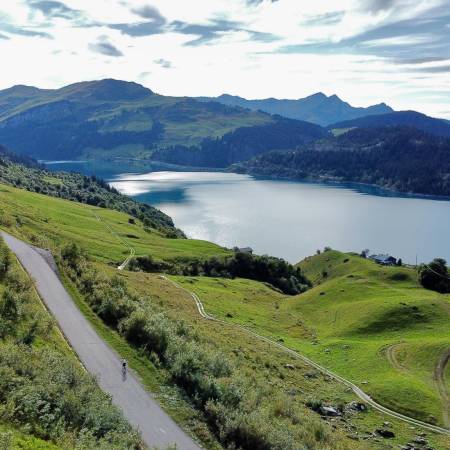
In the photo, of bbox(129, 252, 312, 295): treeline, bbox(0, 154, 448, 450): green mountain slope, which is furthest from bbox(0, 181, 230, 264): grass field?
bbox(0, 154, 448, 450): green mountain slope

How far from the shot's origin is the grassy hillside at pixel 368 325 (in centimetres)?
5338

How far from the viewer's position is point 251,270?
461 ft

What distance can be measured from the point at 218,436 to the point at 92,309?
20.0 meters

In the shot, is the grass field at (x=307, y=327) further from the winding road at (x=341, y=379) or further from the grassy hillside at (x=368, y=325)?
the winding road at (x=341, y=379)

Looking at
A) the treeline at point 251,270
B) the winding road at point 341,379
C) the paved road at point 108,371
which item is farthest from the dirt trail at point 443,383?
the treeline at point 251,270

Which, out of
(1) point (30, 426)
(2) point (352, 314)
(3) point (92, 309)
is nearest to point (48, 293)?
(3) point (92, 309)

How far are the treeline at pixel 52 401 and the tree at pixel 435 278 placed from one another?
9738 centimetres

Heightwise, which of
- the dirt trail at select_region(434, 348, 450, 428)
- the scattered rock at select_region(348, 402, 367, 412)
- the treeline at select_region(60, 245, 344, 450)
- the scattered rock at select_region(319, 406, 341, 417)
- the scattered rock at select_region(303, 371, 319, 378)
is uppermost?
the treeline at select_region(60, 245, 344, 450)

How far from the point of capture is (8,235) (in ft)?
214

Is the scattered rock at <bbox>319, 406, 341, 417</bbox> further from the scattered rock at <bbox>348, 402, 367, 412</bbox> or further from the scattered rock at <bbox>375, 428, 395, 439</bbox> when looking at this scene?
the scattered rock at <bbox>375, 428, 395, 439</bbox>

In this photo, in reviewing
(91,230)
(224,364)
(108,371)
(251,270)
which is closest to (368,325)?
(224,364)

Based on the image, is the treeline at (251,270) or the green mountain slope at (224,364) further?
the treeline at (251,270)

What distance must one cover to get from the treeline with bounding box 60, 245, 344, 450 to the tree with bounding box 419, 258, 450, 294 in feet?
259

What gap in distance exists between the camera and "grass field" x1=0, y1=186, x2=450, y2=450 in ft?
139
